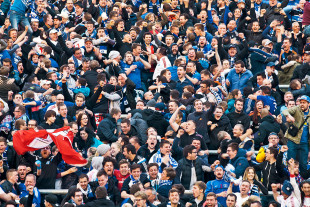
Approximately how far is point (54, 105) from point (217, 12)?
8684 millimetres

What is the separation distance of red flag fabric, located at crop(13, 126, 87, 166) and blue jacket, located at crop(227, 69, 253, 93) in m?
4.76

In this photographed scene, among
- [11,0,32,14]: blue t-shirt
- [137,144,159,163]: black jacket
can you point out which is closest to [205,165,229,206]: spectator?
[137,144,159,163]: black jacket

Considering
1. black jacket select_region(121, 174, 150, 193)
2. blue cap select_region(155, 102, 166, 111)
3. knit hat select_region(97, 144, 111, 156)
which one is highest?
knit hat select_region(97, 144, 111, 156)

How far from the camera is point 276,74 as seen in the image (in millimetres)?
21141

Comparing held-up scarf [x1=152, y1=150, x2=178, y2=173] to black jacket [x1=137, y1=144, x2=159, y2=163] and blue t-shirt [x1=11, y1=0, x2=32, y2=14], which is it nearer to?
black jacket [x1=137, y1=144, x2=159, y2=163]

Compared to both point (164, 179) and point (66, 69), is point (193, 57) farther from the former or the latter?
point (164, 179)

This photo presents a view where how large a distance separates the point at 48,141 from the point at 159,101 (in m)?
3.08

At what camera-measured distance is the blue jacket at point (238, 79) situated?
69.2 ft

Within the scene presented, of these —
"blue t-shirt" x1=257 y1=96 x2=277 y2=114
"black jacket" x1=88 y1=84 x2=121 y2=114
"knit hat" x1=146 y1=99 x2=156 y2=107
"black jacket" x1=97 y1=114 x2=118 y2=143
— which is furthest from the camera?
"blue t-shirt" x1=257 y1=96 x2=277 y2=114

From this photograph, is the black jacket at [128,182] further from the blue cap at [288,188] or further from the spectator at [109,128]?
the blue cap at [288,188]

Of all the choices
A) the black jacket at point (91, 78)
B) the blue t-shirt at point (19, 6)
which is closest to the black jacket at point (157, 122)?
the black jacket at point (91, 78)

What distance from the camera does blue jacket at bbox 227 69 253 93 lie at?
2109 centimetres

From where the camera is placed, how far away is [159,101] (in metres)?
20.0

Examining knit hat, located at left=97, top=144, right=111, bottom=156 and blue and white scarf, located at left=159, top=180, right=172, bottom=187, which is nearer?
blue and white scarf, located at left=159, top=180, right=172, bottom=187
